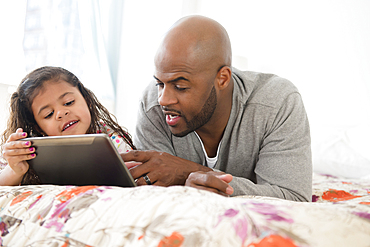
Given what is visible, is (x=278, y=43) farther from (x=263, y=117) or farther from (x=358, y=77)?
(x=263, y=117)

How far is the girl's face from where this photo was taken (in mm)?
1188

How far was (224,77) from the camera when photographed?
1.27 meters

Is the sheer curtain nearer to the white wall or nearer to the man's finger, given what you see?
the white wall

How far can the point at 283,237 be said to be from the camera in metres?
0.39

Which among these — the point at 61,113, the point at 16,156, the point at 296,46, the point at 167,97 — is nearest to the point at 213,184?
the point at 167,97

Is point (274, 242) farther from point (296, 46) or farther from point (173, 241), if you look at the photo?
point (296, 46)

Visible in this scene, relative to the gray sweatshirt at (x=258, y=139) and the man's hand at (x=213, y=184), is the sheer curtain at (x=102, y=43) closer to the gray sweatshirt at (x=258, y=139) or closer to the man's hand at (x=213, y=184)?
the gray sweatshirt at (x=258, y=139)

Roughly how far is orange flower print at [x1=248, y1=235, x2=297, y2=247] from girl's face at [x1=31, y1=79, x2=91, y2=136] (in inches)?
38.6

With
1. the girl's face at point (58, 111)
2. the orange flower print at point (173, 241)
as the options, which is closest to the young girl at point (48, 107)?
the girl's face at point (58, 111)

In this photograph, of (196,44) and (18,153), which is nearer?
(18,153)

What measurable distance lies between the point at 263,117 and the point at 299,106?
0.51 ft

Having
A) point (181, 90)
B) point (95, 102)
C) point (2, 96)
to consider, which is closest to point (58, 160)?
point (181, 90)

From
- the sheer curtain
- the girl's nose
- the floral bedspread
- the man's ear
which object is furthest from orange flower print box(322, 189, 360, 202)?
the sheer curtain

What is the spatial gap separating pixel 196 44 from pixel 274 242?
35.7 inches
